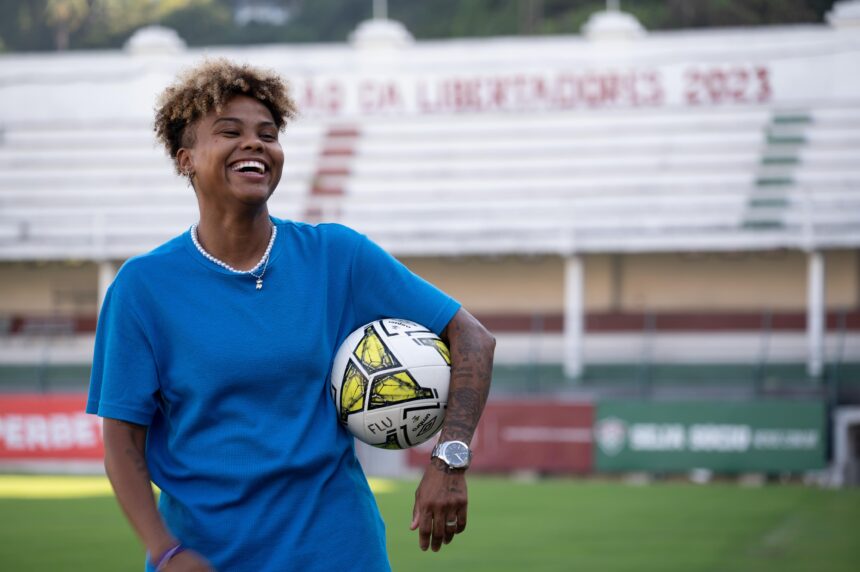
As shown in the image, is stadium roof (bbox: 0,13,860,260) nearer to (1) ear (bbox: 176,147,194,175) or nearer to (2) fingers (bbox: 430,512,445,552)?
(1) ear (bbox: 176,147,194,175)

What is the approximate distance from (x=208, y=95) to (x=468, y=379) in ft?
3.20

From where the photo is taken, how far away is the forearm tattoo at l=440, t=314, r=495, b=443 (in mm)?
3684

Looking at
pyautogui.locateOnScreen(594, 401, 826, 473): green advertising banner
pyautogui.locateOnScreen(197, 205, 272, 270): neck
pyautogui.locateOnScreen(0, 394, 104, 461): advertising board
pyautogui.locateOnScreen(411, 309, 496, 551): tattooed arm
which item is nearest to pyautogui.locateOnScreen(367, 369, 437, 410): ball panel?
pyautogui.locateOnScreen(411, 309, 496, 551): tattooed arm

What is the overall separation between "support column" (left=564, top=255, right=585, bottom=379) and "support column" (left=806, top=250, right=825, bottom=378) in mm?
4088

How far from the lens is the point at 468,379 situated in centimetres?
374

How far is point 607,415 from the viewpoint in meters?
21.1

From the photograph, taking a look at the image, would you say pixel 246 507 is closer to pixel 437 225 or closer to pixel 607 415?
pixel 607 415

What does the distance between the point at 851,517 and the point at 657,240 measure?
553 inches

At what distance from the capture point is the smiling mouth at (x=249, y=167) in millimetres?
3588

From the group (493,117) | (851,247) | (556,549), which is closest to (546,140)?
(493,117)

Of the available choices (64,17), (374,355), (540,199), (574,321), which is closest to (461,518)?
(374,355)

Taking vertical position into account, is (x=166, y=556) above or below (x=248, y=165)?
below

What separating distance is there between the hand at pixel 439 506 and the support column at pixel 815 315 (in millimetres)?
21881

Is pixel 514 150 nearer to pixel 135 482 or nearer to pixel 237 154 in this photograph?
pixel 237 154
